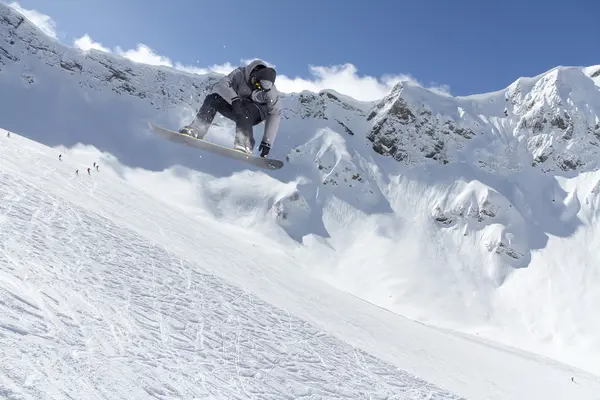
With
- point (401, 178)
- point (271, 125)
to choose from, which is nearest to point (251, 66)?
point (271, 125)

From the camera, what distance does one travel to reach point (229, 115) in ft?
30.5

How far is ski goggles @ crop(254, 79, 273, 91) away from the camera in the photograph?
791 centimetres

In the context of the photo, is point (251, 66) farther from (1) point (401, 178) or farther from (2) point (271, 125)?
(1) point (401, 178)

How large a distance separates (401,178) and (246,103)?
92.0 metres

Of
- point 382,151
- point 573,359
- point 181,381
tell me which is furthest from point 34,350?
point 382,151

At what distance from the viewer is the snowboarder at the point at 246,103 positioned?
313 inches

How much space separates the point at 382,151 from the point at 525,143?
32.6 metres

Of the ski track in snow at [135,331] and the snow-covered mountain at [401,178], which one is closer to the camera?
the ski track in snow at [135,331]

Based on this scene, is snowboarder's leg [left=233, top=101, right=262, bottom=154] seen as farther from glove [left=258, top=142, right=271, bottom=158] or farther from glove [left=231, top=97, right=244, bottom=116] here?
glove [left=258, top=142, right=271, bottom=158]

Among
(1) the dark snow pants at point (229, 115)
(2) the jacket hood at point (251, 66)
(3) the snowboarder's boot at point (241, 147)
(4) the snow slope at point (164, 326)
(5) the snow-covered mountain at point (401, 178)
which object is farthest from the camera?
(5) the snow-covered mountain at point (401, 178)

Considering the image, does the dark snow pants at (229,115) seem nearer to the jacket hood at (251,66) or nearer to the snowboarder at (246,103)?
the snowboarder at (246,103)

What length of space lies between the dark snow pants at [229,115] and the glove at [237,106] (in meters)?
0.04

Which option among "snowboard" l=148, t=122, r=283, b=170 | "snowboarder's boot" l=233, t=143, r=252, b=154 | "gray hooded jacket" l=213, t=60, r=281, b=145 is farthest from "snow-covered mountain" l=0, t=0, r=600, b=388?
"gray hooded jacket" l=213, t=60, r=281, b=145

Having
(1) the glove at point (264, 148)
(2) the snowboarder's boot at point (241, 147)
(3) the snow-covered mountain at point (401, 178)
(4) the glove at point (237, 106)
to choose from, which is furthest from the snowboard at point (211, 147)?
(3) the snow-covered mountain at point (401, 178)
